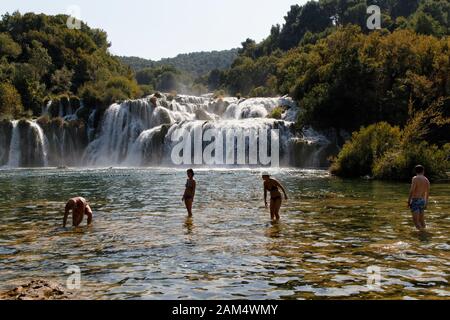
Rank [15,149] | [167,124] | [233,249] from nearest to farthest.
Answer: [233,249]
[167,124]
[15,149]

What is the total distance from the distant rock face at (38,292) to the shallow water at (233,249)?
0.38 m

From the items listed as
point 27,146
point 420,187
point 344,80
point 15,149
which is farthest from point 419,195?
point 15,149

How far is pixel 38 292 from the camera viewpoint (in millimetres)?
8766

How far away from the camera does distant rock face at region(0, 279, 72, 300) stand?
859cm

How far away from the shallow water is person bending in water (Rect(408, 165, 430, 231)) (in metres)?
0.41

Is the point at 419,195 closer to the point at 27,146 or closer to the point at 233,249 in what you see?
the point at 233,249

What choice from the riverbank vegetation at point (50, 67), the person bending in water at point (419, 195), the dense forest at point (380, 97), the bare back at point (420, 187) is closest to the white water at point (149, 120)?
the dense forest at point (380, 97)

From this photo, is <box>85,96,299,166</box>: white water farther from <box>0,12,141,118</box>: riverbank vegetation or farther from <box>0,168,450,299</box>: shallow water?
<box>0,168,450,299</box>: shallow water

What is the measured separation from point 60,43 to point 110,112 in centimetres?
4349

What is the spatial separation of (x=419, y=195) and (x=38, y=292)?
10711 mm

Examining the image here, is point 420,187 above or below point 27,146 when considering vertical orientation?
below

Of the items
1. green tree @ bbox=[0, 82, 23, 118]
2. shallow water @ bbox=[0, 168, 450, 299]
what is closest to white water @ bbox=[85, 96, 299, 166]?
green tree @ bbox=[0, 82, 23, 118]

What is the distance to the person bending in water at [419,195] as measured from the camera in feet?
48.3
